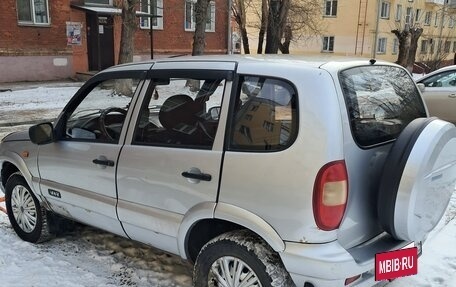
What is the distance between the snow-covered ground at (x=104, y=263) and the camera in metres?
3.58

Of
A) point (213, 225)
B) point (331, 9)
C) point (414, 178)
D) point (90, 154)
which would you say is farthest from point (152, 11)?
point (414, 178)

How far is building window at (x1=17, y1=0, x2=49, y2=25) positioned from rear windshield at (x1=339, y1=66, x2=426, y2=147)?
18.0 meters

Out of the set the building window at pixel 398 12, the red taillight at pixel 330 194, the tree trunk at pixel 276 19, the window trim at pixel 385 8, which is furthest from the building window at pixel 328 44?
the red taillight at pixel 330 194

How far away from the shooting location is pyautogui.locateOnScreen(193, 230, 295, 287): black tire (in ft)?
8.77

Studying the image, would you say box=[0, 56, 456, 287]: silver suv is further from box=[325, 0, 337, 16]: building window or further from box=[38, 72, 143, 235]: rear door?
box=[325, 0, 337, 16]: building window

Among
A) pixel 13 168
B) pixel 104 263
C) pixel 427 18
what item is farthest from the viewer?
pixel 427 18

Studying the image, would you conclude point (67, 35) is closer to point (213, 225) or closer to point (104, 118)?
point (104, 118)

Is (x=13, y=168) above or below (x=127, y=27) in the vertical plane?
below

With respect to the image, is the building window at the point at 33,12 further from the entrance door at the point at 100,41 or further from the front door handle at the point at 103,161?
the front door handle at the point at 103,161

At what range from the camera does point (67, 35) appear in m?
19.4

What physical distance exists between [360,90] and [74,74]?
18.8 metres

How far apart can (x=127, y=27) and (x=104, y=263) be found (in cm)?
1221

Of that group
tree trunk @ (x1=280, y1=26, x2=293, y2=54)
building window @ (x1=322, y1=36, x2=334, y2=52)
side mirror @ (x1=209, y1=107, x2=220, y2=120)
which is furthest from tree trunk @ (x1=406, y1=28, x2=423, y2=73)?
side mirror @ (x1=209, y1=107, x2=220, y2=120)

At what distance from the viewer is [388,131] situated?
9.71 ft
